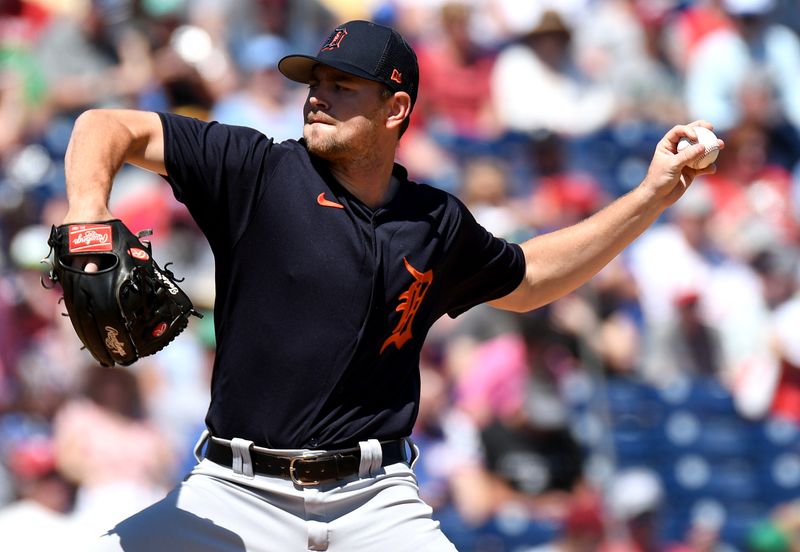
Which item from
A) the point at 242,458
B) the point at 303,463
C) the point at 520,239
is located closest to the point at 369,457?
the point at 303,463

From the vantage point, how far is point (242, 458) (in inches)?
133

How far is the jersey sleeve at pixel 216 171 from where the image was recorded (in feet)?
11.0

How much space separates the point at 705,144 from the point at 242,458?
1.79m

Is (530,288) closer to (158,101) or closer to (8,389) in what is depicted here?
(8,389)

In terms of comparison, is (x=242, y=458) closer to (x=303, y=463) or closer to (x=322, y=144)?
(x=303, y=463)

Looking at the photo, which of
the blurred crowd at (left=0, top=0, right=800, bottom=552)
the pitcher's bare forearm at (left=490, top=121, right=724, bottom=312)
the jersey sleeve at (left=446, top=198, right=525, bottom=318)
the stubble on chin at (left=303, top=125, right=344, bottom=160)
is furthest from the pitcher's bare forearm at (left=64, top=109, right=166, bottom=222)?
the blurred crowd at (left=0, top=0, right=800, bottom=552)

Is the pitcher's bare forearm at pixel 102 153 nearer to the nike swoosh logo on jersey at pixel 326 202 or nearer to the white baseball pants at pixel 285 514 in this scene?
the nike swoosh logo on jersey at pixel 326 202

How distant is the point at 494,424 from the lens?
705cm

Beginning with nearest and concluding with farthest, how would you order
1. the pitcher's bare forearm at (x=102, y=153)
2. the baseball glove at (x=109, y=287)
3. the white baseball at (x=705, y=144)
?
1. the baseball glove at (x=109, y=287)
2. the pitcher's bare forearm at (x=102, y=153)
3. the white baseball at (x=705, y=144)

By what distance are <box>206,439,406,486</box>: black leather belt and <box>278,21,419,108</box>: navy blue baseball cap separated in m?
1.09

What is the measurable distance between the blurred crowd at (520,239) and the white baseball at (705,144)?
3.25 metres

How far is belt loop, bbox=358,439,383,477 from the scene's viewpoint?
3438 millimetres

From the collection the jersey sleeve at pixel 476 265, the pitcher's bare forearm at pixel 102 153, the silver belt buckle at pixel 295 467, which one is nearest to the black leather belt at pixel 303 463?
the silver belt buckle at pixel 295 467

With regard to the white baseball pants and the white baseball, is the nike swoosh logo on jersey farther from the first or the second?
the white baseball
